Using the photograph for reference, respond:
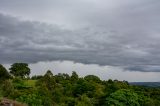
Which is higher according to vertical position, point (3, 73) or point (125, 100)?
point (3, 73)

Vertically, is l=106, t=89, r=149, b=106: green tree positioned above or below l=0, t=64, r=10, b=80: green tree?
below

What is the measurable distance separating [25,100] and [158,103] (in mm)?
43616

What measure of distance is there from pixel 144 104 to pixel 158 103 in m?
4.91

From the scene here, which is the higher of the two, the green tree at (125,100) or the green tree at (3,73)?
the green tree at (3,73)

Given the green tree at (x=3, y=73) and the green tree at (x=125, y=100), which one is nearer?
the green tree at (x=125, y=100)

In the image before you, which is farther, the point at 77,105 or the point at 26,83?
the point at 26,83

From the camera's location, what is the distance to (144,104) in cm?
13362

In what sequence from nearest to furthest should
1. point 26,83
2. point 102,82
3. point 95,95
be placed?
point 95,95 < point 26,83 < point 102,82

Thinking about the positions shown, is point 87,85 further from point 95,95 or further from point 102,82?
point 102,82

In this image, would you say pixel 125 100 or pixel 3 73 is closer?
pixel 125 100

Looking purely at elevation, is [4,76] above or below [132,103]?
above

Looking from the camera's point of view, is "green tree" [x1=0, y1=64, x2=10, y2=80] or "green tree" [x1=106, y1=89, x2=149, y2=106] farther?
"green tree" [x1=0, y1=64, x2=10, y2=80]

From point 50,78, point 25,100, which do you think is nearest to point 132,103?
point 25,100

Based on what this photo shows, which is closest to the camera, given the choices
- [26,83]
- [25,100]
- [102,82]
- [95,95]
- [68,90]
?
[25,100]
